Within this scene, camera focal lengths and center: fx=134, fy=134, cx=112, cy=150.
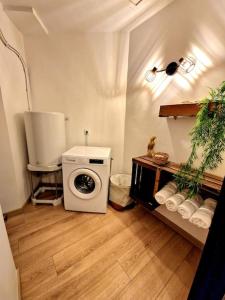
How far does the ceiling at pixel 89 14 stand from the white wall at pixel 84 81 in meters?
0.13

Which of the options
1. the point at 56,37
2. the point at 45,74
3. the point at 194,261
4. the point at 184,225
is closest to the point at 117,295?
the point at 194,261

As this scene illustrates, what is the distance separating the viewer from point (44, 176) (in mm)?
2375

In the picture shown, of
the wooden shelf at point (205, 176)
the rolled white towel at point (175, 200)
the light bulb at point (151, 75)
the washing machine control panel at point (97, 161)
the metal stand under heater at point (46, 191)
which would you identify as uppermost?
the light bulb at point (151, 75)

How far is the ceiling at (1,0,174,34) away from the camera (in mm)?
1407

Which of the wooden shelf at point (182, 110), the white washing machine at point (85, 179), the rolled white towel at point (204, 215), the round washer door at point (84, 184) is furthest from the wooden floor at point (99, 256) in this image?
the wooden shelf at point (182, 110)

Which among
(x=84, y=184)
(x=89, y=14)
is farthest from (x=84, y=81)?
(x=84, y=184)

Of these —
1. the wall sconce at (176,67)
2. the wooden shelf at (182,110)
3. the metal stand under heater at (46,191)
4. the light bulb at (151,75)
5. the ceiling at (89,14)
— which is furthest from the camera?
the metal stand under heater at (46,191)

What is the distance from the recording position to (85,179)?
1905mm

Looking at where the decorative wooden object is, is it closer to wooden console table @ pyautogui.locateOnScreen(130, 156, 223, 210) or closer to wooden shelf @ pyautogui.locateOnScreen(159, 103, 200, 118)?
wooden shelf @ pyautogui.locateOnScreen(159, 103, 200, 118)

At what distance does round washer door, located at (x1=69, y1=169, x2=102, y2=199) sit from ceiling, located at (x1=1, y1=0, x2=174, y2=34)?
1.81 metres

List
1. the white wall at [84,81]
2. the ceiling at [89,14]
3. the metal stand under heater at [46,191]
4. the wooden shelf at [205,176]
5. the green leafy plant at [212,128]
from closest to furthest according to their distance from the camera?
the green leafy plant at [212,128], the wooden shelf at [205,176], the ceiling at [89,14], the metal stand under heater at [46,191], the white wall at [84,81]

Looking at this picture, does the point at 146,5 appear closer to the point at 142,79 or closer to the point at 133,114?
the point at 142,79

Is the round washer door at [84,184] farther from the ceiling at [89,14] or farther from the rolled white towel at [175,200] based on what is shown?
the ceiling at [89,14]

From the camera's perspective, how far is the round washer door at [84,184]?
64.5 inches
